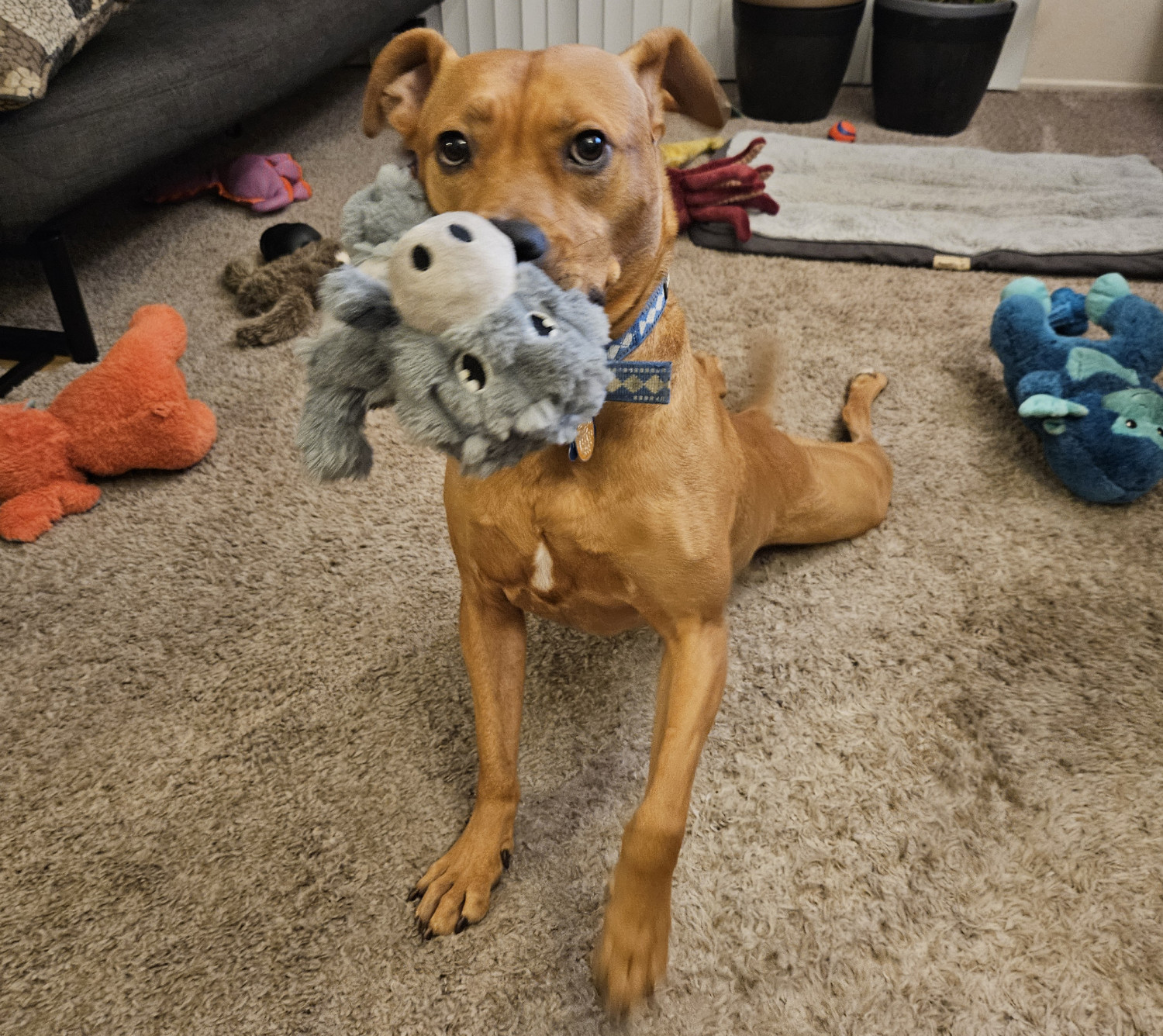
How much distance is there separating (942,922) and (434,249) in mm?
1128

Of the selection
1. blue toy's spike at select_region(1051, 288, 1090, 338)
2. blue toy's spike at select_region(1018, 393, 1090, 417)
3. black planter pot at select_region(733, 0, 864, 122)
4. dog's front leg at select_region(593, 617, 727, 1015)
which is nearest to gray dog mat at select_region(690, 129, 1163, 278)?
Result: black planter pot at select_region(733, 0, 864, 122)

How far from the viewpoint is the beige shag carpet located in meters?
1.20

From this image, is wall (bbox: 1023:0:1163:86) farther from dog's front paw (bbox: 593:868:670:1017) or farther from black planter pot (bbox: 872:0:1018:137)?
dog's front paw (bbox: 593:868:670:1017)

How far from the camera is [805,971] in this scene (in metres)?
1.21

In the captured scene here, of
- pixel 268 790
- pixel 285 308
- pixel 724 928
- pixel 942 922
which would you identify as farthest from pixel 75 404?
pixel 942 922

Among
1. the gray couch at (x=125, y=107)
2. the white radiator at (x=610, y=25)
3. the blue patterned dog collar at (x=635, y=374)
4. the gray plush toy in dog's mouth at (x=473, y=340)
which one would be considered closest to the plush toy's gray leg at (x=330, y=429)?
the gray plush toy in dog's mouth at (x=473, y=340)

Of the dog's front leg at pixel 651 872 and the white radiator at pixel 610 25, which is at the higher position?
the dog's front leg at pixel 651 872

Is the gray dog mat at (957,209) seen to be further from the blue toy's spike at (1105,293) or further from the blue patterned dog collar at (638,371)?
the blue patterned dog collar at (638,371)

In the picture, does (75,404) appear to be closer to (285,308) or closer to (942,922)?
(285,308)

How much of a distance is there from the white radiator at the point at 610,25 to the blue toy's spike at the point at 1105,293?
314 cm

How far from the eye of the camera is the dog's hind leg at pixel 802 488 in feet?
5.20

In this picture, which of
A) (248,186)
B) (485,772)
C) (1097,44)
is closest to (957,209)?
(1097,44)

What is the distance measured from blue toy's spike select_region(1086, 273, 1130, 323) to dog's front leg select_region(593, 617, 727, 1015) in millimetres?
1706

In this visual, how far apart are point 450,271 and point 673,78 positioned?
2.36 feet
